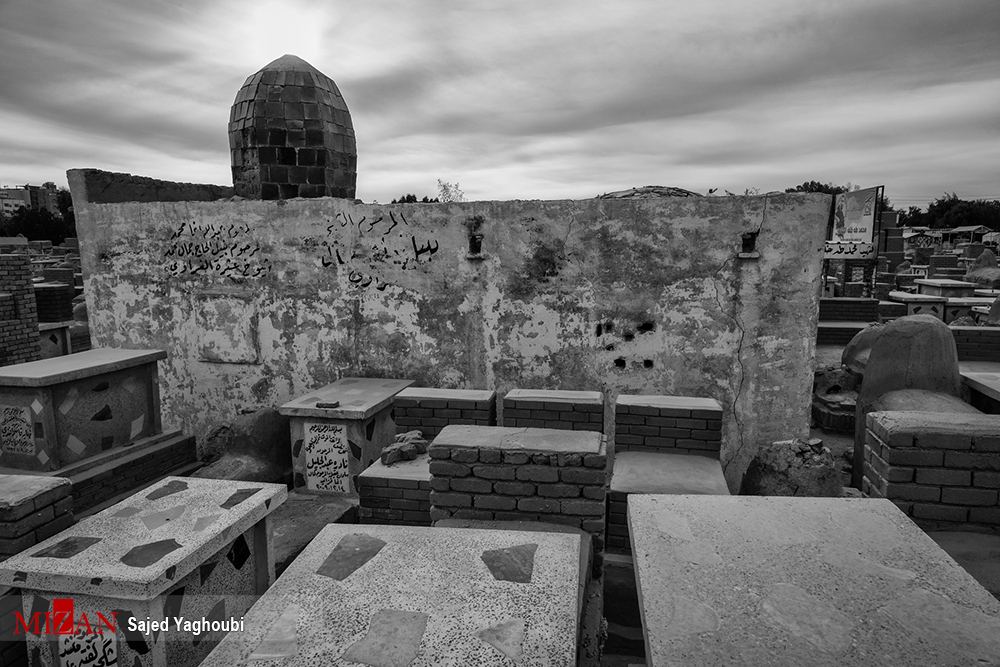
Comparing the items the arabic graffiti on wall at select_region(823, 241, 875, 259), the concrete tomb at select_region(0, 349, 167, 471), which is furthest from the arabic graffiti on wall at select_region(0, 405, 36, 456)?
the arabic graffiti on wall at select_region(823, 241, 875, 259)

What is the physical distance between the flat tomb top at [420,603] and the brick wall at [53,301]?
14499mm

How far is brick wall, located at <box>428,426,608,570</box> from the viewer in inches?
126

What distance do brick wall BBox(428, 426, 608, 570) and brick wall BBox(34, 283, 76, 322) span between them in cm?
1397

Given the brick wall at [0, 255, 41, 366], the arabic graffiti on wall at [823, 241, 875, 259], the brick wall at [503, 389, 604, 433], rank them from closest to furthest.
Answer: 1. the brick wall at [503, 389, 604, 433]
2. the brick wall at [0, 255, 41, 366]
3. the arabic graffiti on wall at [823, 241, 875, 259]

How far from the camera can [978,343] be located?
7.76m

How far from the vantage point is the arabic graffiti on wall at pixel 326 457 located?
5.29m

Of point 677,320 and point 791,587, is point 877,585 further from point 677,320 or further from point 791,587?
point 677,320

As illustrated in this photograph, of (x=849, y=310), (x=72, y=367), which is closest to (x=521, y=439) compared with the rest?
(x=72, y=367)

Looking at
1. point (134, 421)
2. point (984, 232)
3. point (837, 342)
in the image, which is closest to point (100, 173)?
point (134, 421)

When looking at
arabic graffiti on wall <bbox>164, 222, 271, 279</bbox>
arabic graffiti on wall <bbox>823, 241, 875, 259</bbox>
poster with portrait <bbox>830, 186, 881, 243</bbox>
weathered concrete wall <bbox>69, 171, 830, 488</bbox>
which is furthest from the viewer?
poster with portrait <bbox>830, 186, 881, 243</bbox>

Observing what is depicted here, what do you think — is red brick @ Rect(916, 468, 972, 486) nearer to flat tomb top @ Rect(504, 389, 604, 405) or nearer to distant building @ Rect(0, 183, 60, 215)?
flat tomb top @ Rect(504, 389, 604, 405)

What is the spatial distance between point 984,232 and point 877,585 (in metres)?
51.3

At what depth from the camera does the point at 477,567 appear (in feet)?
6.84

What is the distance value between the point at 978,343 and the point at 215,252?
10048 millimetres
